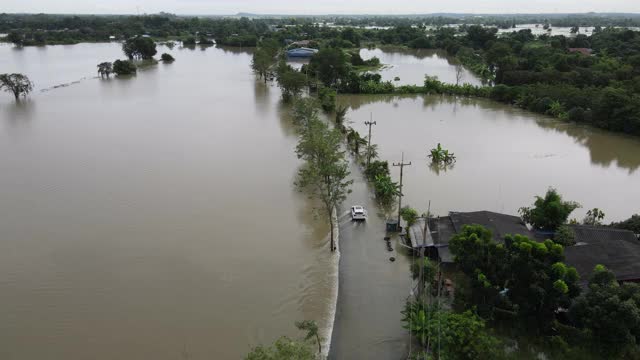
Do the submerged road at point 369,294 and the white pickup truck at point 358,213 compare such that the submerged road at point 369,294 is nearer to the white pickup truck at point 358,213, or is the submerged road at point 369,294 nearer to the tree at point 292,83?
the white pickup truck at point 358,213

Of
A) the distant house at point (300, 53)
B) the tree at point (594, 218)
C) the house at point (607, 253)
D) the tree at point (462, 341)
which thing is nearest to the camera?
the tree at point (462, 341)

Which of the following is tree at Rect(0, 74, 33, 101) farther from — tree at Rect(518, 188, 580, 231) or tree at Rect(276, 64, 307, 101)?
tree at Rect(518, 188, 580, 231)

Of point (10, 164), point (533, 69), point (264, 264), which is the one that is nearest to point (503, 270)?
point (264, 264)

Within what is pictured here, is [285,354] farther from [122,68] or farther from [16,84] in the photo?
[122,68]

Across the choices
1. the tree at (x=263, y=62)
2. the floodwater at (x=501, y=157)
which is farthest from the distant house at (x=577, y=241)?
the tree at (x=263, y=62)

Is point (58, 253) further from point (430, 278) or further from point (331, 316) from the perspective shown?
point (430, 278)

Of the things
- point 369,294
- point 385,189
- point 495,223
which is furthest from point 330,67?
point 369,294
